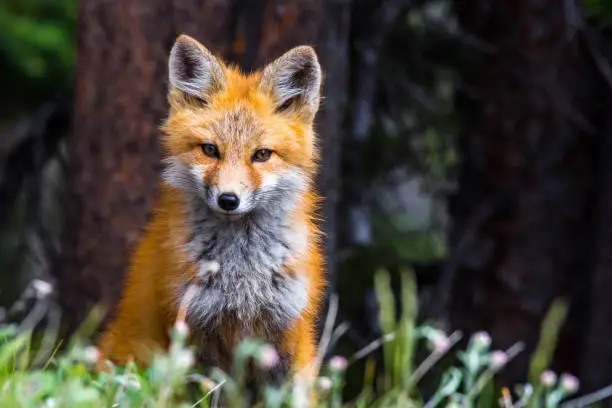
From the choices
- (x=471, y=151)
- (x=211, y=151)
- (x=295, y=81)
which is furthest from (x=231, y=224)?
→ (x=471, y=151)

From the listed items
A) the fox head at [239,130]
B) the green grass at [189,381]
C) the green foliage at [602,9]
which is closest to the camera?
the green grass at [189,381]

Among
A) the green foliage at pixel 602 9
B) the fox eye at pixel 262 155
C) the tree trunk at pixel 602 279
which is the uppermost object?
the green foliage at pixel 602 9

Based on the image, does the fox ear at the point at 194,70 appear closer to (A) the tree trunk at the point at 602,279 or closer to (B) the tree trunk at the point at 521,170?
(B) the tree trunk at the point at 521,170

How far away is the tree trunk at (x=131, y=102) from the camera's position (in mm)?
6953

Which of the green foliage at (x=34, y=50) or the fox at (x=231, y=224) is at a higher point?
the green foliage at (x=34, y=50)

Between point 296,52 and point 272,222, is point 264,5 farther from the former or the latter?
point 272,222

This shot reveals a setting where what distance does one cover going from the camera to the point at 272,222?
15.6 feet

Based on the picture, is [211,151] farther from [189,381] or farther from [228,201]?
[189,381]

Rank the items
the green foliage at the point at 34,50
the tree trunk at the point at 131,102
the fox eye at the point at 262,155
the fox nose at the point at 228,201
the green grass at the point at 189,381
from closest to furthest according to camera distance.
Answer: the green grass at the point at 189,381, the fox nose at the point at 228,201, the fox eye at the point at 262,155, the tree trunk at the point at 131,102, the green foliage at the point at 34,50

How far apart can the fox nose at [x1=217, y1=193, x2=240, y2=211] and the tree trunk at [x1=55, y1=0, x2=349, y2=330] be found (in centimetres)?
244

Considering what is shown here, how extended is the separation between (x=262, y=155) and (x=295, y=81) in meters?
0.52

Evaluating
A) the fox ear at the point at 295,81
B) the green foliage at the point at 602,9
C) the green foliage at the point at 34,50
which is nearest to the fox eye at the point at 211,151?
the fox ear at the point at 295,81

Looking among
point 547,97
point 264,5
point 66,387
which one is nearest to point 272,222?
point 66,387

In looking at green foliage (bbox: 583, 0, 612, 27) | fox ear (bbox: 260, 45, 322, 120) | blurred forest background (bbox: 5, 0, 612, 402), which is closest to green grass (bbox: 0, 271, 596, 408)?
fox ear (bbox: 260, 45, 322, 120)
